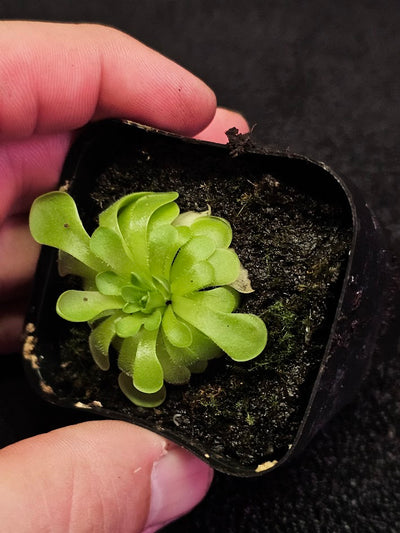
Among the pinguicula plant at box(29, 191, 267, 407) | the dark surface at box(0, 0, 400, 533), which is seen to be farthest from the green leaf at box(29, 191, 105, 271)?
the dark surface at box(0, 0, 400, 533)

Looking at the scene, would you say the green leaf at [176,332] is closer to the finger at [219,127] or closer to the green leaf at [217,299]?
the green leaf at [217,299]

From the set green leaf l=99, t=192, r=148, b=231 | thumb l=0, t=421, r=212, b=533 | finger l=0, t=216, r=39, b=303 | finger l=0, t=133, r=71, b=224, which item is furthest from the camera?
finger l=0, t=216, r=39, b=303

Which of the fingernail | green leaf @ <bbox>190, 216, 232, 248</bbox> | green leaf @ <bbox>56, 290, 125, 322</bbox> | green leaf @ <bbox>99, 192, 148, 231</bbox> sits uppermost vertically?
green leaf @ <bbox>190, 216, 232, 248</bbox>

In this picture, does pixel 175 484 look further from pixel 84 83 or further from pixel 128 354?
pixel 84 83

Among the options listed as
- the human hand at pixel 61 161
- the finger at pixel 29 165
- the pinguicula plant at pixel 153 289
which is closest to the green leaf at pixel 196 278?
the pinguicula plant at pixel 153 289

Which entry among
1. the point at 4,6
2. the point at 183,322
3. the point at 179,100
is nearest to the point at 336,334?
the point at 183,322

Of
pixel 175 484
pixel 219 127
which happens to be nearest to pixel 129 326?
pixel 175 484

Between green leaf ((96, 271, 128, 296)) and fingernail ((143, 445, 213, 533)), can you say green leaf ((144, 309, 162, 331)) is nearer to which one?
green leaf ((96, 271, 128, 296))
